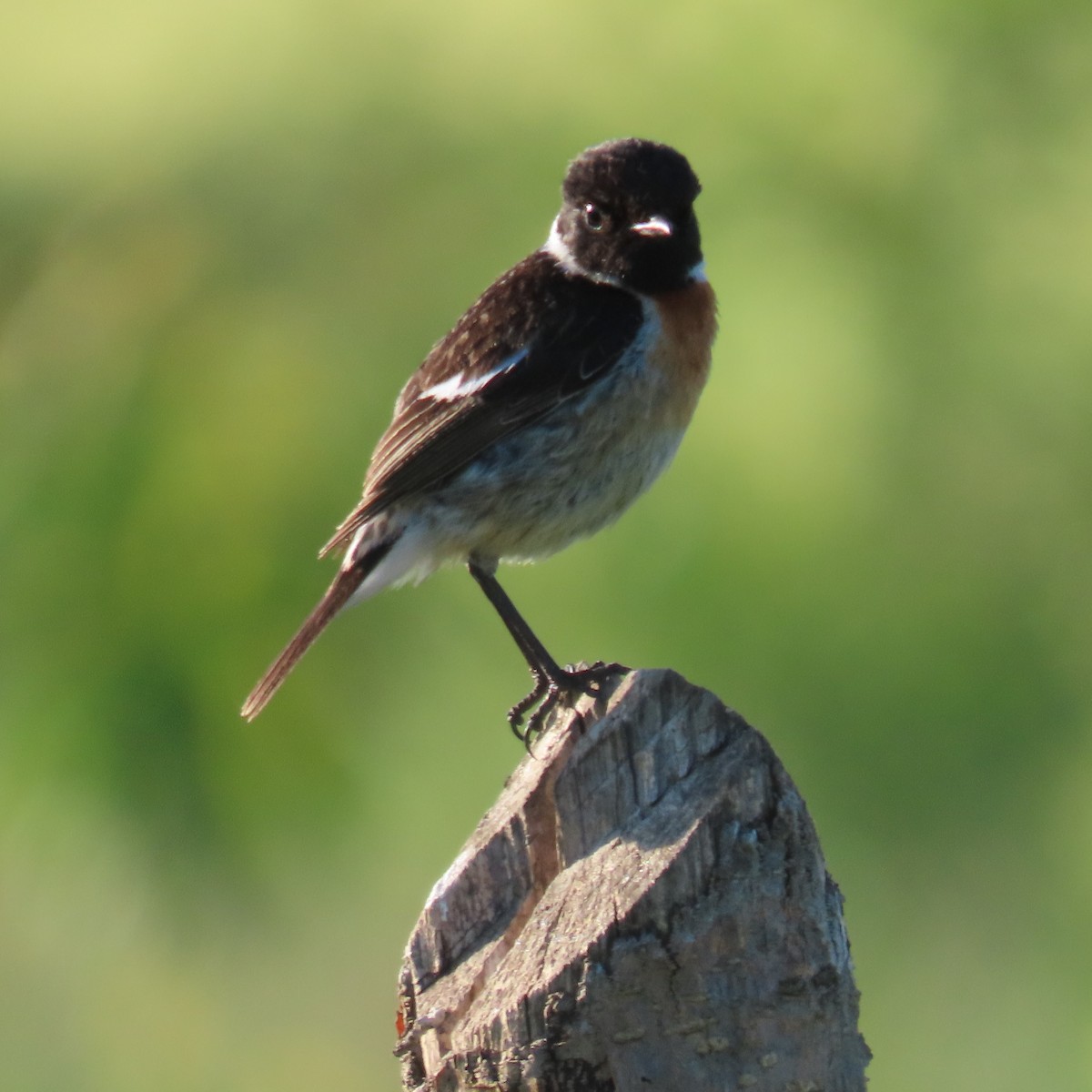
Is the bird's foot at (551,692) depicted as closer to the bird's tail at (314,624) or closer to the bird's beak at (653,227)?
the bird's tail at (314,624)

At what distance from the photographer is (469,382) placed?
421 cm

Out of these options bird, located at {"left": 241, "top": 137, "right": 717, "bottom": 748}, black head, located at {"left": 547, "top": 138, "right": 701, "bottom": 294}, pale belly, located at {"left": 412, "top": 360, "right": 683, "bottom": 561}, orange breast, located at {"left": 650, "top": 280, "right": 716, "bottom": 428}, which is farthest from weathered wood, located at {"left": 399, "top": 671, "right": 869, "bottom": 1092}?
black head, located at {"left": 547, "top": 138, "right": 701, "bottom": 294}

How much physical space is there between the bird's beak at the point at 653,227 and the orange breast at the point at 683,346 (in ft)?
0.66

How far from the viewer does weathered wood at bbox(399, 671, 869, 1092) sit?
2.24m

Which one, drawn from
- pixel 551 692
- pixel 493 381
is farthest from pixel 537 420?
pixel 551 692

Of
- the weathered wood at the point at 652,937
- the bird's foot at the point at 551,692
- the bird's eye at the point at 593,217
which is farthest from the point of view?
the bird's eye at the point at 593,217

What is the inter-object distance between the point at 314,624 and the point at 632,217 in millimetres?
1394

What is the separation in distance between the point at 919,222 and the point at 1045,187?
398 mm

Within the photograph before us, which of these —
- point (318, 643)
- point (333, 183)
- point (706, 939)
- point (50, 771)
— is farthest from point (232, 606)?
point (706, 939)

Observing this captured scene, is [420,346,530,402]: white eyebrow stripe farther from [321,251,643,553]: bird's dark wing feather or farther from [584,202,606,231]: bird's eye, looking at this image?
[584,202,606,231]: bird's eye

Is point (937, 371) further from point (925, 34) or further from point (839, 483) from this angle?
point (925, 34)

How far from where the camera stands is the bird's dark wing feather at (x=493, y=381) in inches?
164

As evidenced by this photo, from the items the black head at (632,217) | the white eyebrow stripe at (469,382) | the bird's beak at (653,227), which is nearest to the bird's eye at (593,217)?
the black head at (632,217)

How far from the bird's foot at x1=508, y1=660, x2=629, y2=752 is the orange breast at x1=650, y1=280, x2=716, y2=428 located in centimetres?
75
